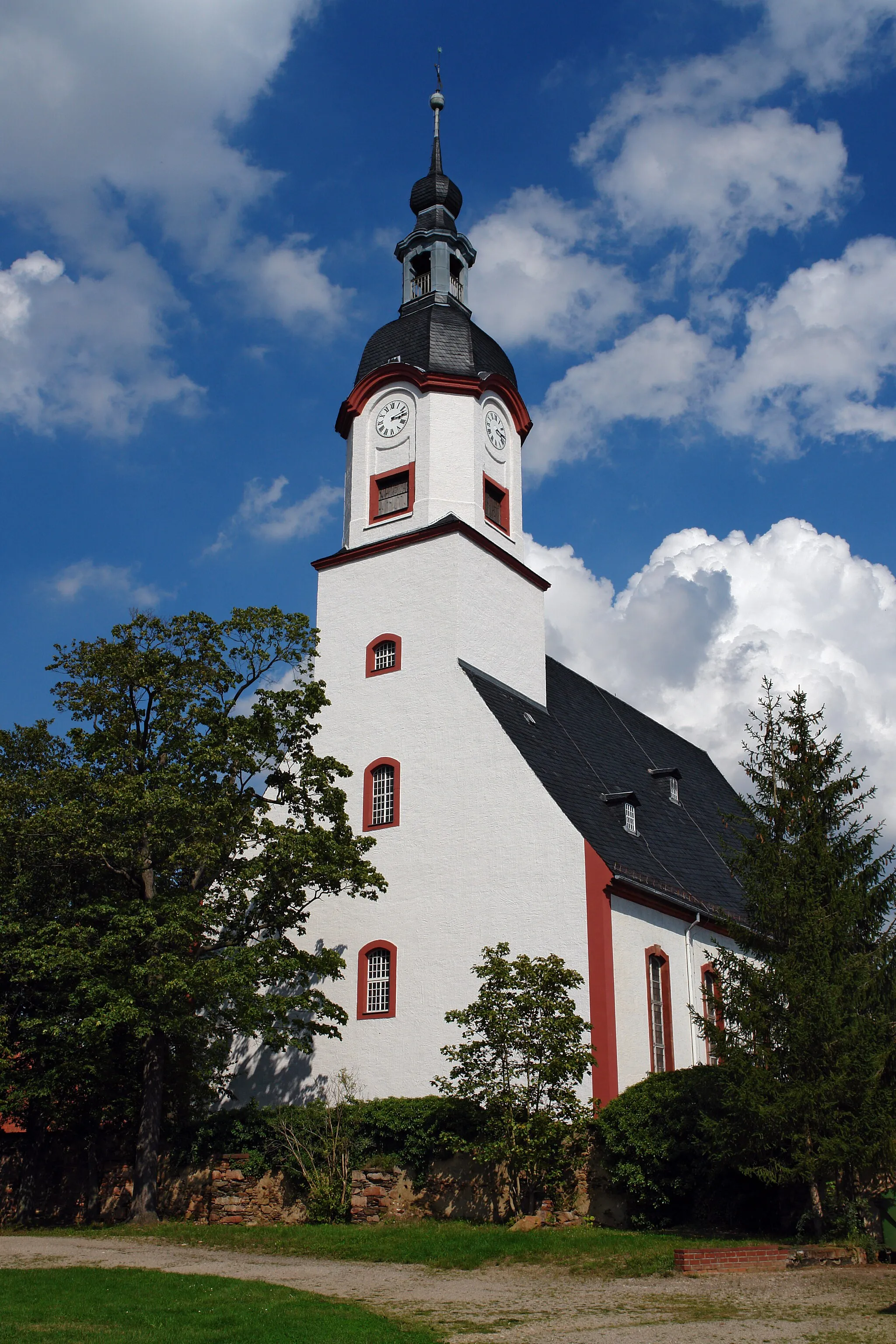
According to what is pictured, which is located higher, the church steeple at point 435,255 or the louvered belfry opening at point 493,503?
the church steeple at point 435,255

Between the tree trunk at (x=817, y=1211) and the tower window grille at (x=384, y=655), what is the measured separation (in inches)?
549

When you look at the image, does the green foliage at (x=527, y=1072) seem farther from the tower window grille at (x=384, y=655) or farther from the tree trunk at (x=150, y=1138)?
the tower window grille at (x=384, y=655)

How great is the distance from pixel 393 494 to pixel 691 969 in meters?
12.9

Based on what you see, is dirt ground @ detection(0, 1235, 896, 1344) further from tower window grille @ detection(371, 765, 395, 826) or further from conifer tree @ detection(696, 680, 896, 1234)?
tower window grille @ detection(371, 765, 395, 826)

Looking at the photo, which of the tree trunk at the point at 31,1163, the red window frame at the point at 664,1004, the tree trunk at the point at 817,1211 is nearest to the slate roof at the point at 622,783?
the red window frame at the point at 664,1004

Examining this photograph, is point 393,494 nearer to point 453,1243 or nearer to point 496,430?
point 496,430

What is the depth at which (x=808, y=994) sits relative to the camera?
52.1 feet

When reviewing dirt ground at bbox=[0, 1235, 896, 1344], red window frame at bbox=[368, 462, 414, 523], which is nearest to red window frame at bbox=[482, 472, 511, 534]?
red window frame at bbox=[368, 462, 414, 523]

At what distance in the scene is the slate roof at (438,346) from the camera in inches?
1150

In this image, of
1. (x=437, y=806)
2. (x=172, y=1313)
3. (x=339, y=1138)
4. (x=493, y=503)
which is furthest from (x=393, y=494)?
(x=172, y=1313)

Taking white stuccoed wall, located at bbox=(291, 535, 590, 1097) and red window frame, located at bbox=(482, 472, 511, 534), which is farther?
red window frame, located at bbox=(482, 472, 511, 534)

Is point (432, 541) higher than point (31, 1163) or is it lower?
higher

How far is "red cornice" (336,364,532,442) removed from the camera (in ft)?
93.9

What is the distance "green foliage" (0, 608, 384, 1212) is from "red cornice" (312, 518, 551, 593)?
500cm
